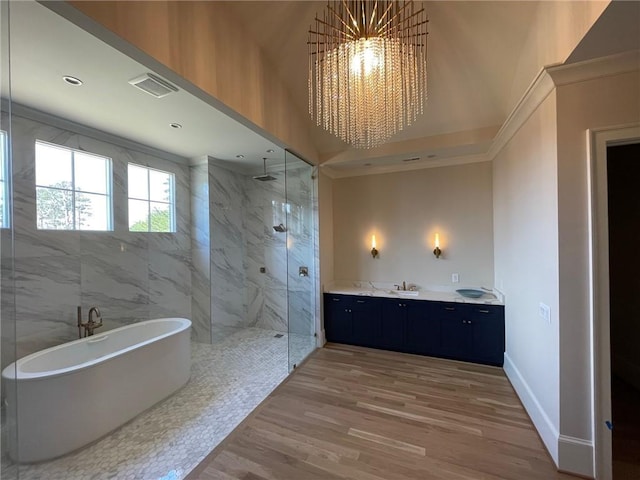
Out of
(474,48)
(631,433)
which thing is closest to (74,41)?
(474,48)

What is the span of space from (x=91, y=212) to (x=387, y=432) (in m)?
4.04

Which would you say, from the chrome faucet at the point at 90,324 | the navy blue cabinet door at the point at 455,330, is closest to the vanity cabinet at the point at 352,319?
the navy blue cabinet door at the point at 455,330

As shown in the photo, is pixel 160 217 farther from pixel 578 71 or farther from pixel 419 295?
pixel 578 71

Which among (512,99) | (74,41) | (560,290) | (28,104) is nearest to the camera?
(74,41)

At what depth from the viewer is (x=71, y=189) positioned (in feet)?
10.0

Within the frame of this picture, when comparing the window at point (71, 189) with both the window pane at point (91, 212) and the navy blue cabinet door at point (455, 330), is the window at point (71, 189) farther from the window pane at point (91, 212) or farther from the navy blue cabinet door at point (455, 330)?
the navy blue cabinet door at point (455, 330)

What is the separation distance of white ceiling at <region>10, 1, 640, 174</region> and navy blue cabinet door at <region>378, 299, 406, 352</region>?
83.8 inches

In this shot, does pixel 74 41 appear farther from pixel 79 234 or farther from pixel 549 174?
pixel 549 174

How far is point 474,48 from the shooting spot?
2.63 metres

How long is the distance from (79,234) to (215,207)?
1.79 metres

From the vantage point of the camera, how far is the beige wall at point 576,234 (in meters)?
1.79

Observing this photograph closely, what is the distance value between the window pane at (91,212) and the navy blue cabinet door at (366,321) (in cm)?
354

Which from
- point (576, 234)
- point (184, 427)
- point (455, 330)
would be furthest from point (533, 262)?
point (184, 427)

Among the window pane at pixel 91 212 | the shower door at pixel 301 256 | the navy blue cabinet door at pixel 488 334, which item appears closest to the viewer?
the window pane at pixel 91 212
